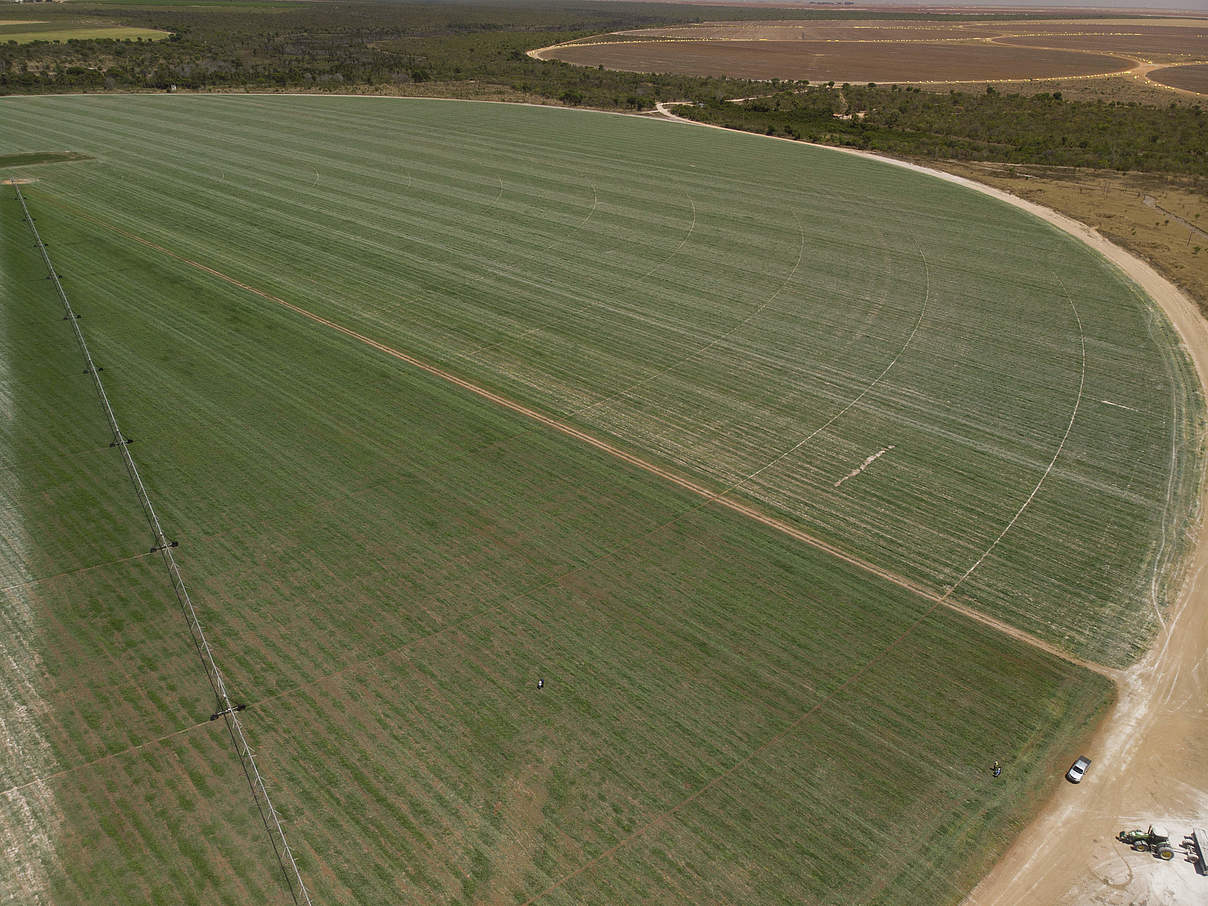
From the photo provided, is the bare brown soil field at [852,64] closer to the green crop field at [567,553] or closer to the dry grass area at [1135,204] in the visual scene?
the dry grass area at [1135,204]

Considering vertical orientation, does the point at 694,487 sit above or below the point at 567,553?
above

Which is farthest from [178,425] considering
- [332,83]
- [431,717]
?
[332,83]

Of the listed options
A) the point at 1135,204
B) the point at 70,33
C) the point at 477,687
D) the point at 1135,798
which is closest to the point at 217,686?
the point at 477,687

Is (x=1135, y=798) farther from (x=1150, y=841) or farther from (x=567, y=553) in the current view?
(x=567, y=553)

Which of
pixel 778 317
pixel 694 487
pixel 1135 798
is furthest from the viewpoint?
pixel 778 317

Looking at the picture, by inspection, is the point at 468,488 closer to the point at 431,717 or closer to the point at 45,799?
the point at 431,717

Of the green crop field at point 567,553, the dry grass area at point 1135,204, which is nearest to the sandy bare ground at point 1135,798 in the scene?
the green crop field at point 567,553

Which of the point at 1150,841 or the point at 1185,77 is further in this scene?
the point at 1185,77
